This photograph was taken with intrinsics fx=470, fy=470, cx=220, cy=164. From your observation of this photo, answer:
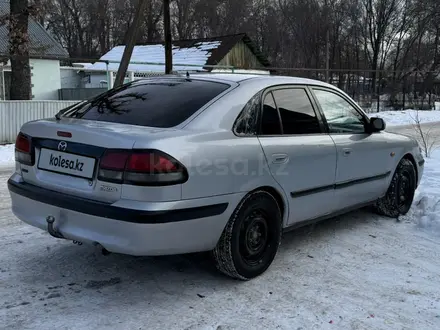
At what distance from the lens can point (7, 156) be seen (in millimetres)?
10484

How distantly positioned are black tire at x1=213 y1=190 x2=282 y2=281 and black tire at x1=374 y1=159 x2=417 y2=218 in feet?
6.77

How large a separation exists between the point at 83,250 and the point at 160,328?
1578 mm

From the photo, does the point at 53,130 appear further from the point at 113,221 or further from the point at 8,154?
the point at 8,154

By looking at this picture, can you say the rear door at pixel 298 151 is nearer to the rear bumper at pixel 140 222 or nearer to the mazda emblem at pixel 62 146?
the rear bumper at pixel 140 222

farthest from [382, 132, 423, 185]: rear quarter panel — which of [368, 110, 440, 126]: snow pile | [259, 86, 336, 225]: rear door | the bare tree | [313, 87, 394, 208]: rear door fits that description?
[368, 110, 440, 126]: snow pile

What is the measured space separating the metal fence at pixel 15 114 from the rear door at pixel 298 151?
10444mm

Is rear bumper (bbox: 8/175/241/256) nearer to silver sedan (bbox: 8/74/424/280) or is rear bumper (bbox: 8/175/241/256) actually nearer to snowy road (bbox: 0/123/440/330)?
silver sedan (bbox: 8/74/424/280)

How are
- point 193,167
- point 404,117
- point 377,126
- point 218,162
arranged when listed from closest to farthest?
1. point 193,167
2. point 218,162
3. point 377,126
4. point 404,117

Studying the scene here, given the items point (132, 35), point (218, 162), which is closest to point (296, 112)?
point (218, 162)

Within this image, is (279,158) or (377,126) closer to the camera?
(279,158)

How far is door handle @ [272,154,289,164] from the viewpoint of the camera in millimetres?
3664

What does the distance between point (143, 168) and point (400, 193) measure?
356 centimetres

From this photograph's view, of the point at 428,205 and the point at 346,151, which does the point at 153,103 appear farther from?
the point at 428,205

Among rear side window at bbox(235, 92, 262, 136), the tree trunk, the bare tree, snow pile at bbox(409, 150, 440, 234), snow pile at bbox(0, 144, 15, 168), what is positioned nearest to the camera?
rear side window at bbox(235, 92, 262, 136)
